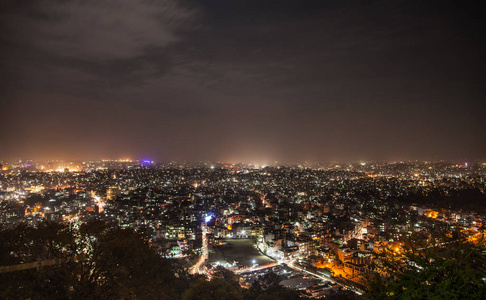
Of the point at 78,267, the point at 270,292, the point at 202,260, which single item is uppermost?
the point at 78,267

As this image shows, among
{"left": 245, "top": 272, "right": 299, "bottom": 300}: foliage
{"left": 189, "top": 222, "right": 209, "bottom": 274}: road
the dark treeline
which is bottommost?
{"left": 189, "top": 222, "right": 209, "bottom": 274}: road

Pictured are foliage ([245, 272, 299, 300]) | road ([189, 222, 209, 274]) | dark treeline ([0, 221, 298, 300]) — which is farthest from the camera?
road ([189, 222, 209, 274])

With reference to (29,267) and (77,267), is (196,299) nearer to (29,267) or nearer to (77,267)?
(77,267)

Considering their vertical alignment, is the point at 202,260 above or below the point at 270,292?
below

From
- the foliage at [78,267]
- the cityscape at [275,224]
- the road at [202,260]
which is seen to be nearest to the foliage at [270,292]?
the cityscape at [275,224]

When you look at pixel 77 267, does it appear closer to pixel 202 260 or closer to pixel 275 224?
pixel 202 260

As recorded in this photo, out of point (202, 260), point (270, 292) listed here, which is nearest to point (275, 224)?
point (202, 260)

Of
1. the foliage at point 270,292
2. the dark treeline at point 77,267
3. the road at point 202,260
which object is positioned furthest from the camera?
the road at point 202,260

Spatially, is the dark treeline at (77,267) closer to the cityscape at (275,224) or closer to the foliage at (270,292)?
the cityscape at (275,224)

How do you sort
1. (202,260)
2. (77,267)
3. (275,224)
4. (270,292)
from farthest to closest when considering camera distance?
1. (275,224)
2. (202,260)
3. (270,292)
4. (77,267)

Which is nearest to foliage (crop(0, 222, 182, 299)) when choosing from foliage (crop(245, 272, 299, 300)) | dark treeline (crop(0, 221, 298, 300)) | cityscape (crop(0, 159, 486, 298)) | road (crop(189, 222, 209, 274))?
dark treeline (crop(0, 221, 298, 300))

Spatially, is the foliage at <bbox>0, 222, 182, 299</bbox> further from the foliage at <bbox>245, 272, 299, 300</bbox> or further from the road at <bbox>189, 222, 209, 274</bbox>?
the road at <bbox>189, 222, 209, 274</bbox>
